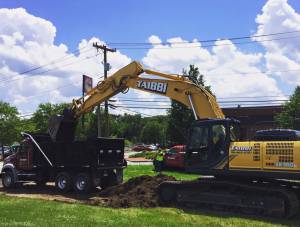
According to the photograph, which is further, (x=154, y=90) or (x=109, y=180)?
(x=109, y=180)

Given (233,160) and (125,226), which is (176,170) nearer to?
(233,160)

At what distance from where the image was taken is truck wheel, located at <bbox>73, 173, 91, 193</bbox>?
2023 centimetres

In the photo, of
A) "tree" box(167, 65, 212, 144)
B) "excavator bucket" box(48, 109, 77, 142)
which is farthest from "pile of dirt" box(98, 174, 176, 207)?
"tree" box(167, 65, 212, 144)

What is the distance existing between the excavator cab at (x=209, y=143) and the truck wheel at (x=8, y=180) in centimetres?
985

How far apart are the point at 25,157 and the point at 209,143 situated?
406 inches

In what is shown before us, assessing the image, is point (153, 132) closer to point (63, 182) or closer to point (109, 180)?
point (109, 180)

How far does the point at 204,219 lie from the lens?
13.5 meters

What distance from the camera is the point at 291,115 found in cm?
5422

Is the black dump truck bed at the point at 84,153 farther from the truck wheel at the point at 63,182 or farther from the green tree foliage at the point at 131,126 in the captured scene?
the green tree foliage at the point at 131,126

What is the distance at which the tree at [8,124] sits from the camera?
71.2 meters

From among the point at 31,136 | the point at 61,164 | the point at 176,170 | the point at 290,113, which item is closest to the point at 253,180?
the point at 61,164

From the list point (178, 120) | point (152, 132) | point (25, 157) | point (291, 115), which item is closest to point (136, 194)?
point (25, 157)

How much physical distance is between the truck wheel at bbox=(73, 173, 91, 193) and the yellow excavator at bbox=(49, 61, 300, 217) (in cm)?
432

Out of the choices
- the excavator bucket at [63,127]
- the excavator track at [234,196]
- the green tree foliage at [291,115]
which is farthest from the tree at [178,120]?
the excavator track at [234,196]
